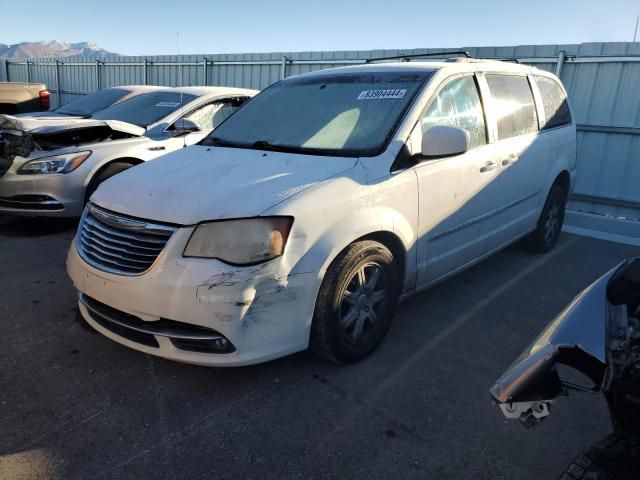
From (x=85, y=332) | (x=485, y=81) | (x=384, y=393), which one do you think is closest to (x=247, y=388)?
(x=384, y=393)

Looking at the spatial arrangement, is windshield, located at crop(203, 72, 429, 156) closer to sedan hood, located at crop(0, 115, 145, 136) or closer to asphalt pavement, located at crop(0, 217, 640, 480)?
asphalt pavement, located at crop(0, 217, 640, 480)

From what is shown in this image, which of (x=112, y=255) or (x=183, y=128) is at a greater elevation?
(x=183, y=128)

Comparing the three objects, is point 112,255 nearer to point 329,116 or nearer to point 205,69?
point 329,116

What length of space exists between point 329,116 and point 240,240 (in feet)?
4.39

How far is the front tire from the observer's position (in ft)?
8.95

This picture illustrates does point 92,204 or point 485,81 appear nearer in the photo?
point 92,204

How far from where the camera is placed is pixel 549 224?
531 centimetres

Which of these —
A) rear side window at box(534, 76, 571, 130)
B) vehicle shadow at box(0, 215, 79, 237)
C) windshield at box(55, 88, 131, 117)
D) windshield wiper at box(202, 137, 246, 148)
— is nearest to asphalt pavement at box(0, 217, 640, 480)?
windshield wiper at box(202, 137, 246, 148)

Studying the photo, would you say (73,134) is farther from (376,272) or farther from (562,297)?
(562,297)

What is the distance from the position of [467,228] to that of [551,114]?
1.99 metres

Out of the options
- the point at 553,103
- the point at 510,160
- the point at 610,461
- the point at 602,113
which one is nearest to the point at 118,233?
the point at 610,461

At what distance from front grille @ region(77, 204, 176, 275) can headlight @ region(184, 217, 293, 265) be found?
16 centimetres

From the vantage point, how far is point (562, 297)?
14.1ft

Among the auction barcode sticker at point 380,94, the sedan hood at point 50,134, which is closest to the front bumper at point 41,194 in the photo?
the sedan hood at point 50,134
